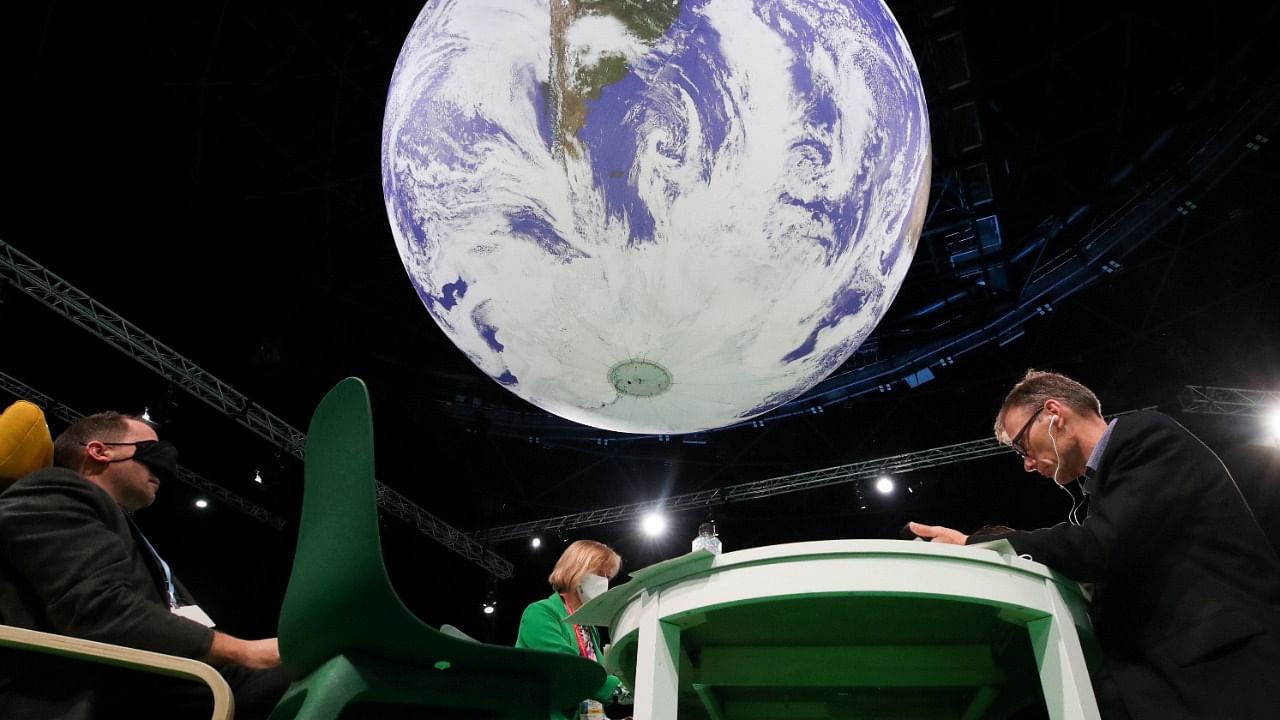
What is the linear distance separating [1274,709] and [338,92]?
4856mm

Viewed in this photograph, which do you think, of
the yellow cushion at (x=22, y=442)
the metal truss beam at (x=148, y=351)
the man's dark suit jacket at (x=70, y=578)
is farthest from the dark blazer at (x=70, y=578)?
the metal truss beam at (x=148, y=351)

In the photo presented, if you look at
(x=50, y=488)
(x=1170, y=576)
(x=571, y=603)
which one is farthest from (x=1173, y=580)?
(x=571, y=603)

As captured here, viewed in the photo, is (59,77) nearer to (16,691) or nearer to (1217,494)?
(16,691)

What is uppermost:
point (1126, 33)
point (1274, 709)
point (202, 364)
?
point (1126, 33)

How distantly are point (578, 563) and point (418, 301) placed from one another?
3099mm

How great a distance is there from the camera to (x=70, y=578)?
1321 millimetres

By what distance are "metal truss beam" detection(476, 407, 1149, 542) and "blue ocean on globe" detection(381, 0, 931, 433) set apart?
191 inches

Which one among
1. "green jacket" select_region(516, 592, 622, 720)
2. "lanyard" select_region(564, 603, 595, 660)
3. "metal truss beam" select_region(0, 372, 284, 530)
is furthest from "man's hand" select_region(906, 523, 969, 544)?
"metal truss beam" select_region(0, 372, 284, 530)

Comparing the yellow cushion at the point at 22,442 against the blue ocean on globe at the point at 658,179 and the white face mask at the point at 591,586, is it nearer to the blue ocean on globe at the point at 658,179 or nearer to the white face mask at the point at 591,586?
the blue ocean on globe at the point at 658,179

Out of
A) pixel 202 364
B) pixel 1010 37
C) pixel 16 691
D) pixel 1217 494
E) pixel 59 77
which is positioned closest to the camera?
pixel 16 691

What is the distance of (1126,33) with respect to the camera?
172 inches

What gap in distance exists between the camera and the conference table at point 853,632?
110 centimetres

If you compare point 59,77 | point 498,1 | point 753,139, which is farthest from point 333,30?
point 753,139

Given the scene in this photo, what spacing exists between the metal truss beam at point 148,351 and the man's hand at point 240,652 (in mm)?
4342
